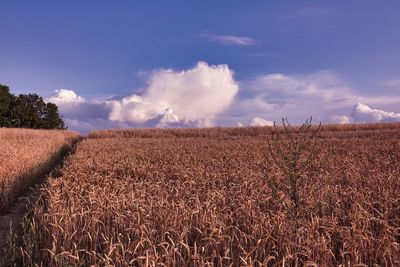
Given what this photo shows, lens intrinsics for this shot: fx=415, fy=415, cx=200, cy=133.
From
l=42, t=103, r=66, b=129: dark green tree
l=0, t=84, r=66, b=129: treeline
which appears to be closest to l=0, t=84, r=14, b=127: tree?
l=0, t=84, r=66, b=129: treeline

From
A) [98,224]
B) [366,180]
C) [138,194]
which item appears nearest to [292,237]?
[98,224]

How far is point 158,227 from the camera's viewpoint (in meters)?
6.06

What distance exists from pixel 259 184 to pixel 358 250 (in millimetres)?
4451

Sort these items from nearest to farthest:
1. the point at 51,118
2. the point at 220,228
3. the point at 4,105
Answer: the point at 220,228, the point at 4,105, the point at 51,118

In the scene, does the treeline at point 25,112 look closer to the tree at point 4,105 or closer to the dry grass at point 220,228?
the tree at point 4,105

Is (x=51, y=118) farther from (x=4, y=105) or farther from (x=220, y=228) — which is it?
(x=220, y=228)

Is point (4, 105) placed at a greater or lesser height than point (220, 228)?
greater

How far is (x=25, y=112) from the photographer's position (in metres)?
70.4

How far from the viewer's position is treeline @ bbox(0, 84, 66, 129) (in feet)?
224

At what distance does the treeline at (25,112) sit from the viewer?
224 ft

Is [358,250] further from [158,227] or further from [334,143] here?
[334,143]

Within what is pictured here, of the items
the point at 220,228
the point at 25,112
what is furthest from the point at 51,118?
the point at 220,228

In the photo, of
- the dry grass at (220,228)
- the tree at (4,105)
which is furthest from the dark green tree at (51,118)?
the dry grass at (220,228)

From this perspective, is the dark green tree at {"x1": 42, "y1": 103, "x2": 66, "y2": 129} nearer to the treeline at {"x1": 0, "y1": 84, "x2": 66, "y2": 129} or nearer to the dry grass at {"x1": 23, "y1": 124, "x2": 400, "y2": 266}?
the treeline at {"x1": 0, "y1": 84, "x2": 66, "y2": 129}
